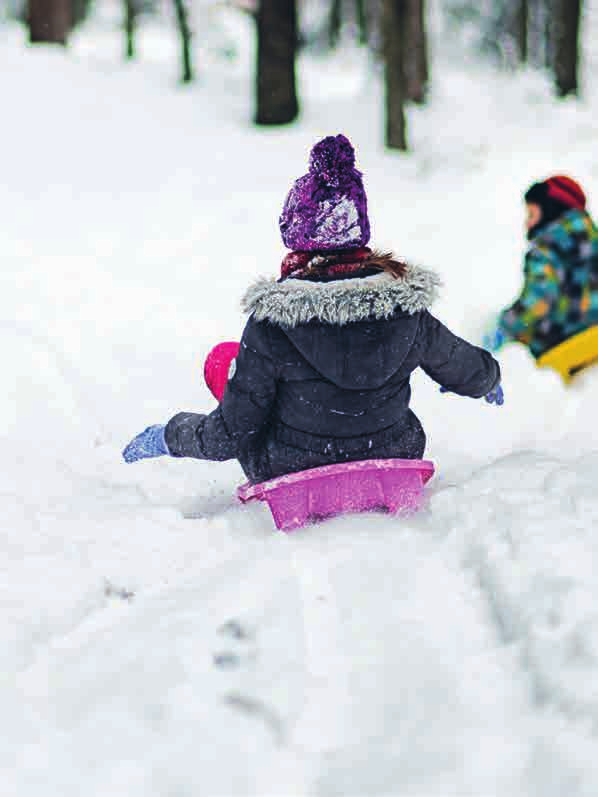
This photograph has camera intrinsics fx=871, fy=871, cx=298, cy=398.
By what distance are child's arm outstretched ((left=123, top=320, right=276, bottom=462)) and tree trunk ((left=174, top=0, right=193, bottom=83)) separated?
9.15 m

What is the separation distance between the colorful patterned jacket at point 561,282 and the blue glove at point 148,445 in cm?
281

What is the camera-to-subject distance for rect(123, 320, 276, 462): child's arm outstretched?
304cm

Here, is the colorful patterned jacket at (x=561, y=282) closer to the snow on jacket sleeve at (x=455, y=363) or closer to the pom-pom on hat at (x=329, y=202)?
the snow on jacket sleeve at (x=455, y=363)

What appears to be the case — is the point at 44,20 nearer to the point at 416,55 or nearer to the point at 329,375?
the point at 416,55

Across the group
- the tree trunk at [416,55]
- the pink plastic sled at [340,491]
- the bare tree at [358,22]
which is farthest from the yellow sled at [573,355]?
the bare tree at [358,22]

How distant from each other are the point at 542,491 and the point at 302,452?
33.4 inches

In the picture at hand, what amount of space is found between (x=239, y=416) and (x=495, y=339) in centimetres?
299

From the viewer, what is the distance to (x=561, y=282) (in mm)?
5387

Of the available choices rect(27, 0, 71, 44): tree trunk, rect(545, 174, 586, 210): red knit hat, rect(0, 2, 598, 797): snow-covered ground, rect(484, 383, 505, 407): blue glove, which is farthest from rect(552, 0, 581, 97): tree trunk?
rect(484, 383, 505, 407): blue glove

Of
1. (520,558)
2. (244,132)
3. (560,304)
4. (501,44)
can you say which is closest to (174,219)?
(244,132)

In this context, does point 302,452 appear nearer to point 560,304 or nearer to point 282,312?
point 282,312

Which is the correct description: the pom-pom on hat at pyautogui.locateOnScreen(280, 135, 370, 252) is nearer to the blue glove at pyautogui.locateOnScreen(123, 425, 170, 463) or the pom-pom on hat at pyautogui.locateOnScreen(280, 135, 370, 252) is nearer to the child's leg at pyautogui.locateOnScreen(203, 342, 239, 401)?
the child's leg at pyautogui.locateOnScreen(203, 342, 239, 401)

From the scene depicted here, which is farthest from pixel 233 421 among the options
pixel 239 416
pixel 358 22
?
pixel 358 22

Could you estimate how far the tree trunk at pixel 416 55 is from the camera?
12289 millimetres
